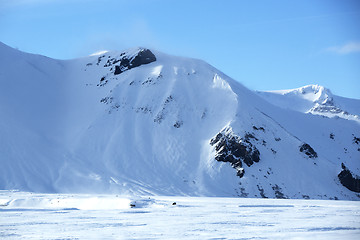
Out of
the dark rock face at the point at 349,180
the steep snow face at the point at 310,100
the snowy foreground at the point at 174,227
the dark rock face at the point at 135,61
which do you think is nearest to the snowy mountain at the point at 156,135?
the dark rock face at the point at 349,180

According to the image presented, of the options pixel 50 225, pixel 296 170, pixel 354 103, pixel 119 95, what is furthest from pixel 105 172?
pixel 354 103

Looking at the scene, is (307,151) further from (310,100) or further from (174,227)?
(310,100)

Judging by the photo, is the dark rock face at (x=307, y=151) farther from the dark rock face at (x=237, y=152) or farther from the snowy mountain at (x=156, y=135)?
the dark rock face at (x=237, y=152)

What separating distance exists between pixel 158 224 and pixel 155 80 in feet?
224

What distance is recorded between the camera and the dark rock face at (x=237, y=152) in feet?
221

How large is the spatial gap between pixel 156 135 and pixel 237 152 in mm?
16657

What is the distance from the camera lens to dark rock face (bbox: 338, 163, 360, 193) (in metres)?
66.7

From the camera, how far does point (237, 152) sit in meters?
67.9

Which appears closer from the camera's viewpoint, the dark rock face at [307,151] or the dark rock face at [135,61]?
the dark rock face at [307,151]

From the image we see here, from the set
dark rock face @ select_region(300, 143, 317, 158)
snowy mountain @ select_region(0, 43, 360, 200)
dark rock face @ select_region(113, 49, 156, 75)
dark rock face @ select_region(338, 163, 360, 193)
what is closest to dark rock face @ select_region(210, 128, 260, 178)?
snowy mountain @ select_region(0, 43, 360, 200)

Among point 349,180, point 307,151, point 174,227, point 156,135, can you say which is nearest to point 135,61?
point 156,135

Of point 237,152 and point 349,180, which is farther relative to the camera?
point 237,152

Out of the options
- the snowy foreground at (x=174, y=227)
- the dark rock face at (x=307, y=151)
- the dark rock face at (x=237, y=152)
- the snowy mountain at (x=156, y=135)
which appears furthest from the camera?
the dark rock face at (x=307, y=151)

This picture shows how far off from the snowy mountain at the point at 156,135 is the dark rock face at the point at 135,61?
0.26 m
